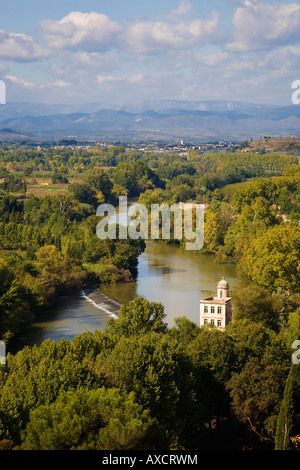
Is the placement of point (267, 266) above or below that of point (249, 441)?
above

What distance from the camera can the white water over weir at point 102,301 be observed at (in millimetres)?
23306

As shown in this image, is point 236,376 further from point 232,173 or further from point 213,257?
point 232,173

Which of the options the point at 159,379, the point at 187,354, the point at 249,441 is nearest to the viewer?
the point at 159,379

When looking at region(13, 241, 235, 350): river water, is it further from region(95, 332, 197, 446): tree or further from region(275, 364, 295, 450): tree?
region(275, 364, 295, 450): tree

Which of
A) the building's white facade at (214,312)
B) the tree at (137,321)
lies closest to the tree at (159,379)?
the tree at (137,321)

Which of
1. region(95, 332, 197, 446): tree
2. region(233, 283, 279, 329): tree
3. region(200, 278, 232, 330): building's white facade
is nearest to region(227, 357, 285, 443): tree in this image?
region(95, 332, 197, 446): tree

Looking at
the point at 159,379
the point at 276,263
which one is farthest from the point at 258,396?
the point at 276,263

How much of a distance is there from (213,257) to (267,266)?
930 cm

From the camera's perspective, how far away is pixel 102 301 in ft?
81.6

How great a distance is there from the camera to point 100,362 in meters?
13.3

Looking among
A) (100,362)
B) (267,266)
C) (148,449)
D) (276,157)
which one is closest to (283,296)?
(267,266)

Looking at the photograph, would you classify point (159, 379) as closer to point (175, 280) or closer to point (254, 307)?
point (254, 307)

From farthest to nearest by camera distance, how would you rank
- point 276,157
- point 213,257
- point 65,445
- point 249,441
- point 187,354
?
point 276,157 < point 213,257 < point 187,354 < point 249,441 < point 65,445

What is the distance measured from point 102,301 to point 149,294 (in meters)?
1.87
